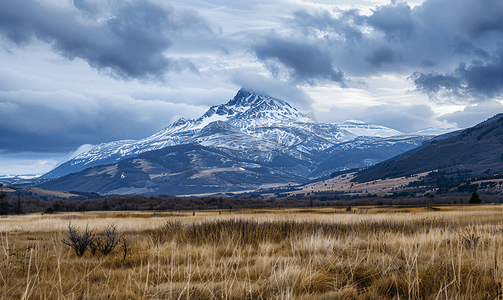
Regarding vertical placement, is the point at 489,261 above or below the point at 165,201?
above

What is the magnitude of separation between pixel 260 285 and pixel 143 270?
304cm

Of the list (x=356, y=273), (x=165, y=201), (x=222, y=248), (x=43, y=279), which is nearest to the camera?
(x=43, y=279)

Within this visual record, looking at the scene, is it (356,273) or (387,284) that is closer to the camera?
(387,284)

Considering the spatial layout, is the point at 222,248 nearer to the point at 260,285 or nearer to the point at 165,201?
the point at 260,285

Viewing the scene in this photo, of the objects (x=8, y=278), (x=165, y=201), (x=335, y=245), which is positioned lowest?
(x=165, y=201)

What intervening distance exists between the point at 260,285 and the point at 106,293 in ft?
9.00

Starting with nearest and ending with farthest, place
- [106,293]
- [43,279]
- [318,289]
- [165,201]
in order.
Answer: [106,293] < [318,289] < [43,279] < [165,201]

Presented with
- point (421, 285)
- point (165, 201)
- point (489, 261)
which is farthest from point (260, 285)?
point (165, 201)

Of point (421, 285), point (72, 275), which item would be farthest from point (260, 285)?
point (72, 275)

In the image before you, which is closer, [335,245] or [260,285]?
[260,285]

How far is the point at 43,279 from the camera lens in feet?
23.4

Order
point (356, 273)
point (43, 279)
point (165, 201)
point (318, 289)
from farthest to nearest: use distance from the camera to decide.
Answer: point (165, 201) → point (356, 273) → point (43, 279) → point (318, 289)

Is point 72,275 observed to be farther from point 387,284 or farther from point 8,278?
point 387,284

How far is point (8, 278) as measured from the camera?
6902 millimetres
